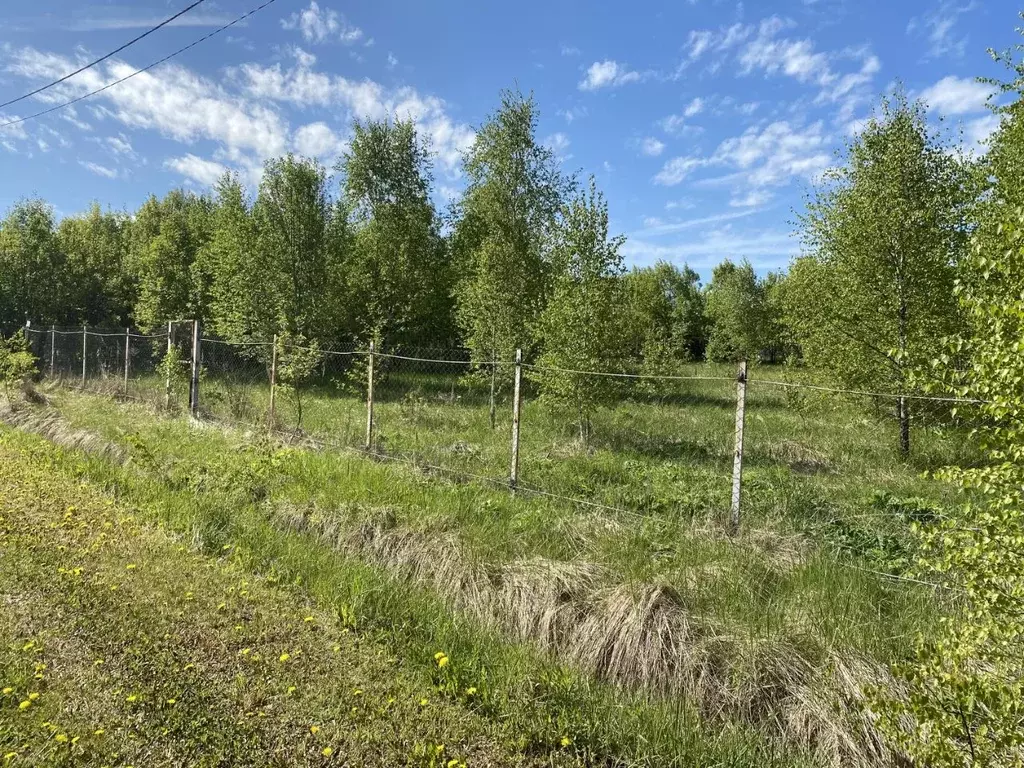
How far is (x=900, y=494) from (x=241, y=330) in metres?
20.0

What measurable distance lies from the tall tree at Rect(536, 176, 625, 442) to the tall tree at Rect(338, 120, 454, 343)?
11206 millimetres

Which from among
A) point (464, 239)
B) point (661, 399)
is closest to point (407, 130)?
point (464, 239)

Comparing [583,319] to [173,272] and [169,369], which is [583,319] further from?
[173,272]

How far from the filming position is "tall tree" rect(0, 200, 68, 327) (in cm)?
2656

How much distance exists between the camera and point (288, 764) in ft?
9.37

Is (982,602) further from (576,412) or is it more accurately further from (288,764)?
(576,412)

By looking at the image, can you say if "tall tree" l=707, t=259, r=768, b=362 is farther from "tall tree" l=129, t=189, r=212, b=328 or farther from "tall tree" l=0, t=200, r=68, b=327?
"tall tree" l=0, t=200, r=68, b=327

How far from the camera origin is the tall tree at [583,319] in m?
10.9

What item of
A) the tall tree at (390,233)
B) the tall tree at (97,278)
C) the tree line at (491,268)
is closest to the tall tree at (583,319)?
the tree line at (491,268)

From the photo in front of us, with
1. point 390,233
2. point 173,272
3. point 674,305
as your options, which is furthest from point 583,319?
point 674,305

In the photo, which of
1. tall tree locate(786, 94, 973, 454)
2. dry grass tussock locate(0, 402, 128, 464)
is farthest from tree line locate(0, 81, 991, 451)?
dry grass tussock locate(0, 402, 128, 464)

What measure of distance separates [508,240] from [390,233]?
7348 millimetres

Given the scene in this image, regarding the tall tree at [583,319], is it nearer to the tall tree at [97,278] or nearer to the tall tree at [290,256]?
the tall tree at [290,256]

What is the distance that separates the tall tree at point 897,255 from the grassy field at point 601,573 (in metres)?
2.47
